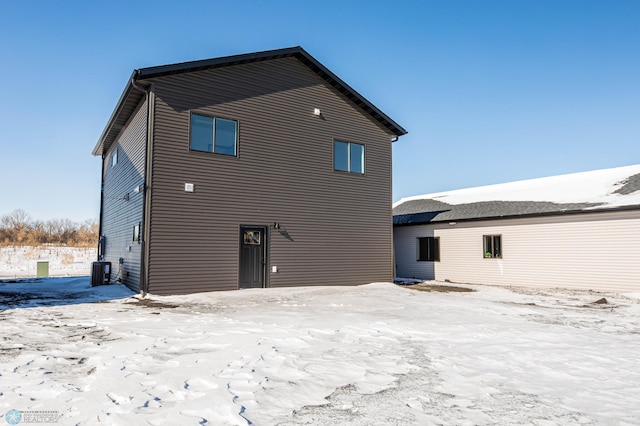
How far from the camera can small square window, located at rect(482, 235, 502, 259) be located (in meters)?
17.6

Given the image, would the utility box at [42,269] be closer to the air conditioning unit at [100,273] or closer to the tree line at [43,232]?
the air conditioning unit at [100,273]

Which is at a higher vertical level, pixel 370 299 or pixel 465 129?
pixel 465 129

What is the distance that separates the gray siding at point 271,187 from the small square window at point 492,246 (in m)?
4.69

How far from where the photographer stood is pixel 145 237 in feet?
37.4

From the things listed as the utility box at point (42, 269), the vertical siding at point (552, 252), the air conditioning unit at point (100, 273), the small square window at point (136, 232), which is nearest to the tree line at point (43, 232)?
the utility box at point (42, 269)

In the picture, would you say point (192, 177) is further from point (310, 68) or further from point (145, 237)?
point (310, 68)

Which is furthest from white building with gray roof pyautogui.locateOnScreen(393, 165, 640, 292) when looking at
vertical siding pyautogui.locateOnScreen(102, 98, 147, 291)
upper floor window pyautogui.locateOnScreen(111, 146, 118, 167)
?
upper floor window pyautogui.locateOnScreen(111, 146, 118, 167)

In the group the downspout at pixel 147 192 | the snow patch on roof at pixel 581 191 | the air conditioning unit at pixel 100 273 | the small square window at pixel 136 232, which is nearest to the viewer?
the downspout at pixel 147 192

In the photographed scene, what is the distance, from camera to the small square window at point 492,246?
17609mm

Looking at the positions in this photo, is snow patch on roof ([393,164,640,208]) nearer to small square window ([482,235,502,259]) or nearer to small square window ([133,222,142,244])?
small square window ([482,235,502,259])

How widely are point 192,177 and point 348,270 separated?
20.8 feet

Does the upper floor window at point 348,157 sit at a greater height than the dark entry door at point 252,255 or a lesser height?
greater

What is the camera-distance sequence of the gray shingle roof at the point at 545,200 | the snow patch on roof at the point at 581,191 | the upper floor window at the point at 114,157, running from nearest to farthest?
the snow patch on roof at the point at 581,191
the gray shingle roof at the point at 545,200
the upper floor window at the point at 114,157

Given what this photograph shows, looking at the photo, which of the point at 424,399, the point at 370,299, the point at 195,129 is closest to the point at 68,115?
the point at 195,129
